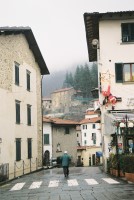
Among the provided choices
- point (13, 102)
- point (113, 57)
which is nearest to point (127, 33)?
point (113, 57)

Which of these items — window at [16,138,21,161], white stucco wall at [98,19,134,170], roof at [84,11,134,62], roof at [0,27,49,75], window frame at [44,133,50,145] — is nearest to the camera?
roof at [84,11,134,62]

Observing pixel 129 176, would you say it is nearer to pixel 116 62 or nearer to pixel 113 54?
pixel 116 62

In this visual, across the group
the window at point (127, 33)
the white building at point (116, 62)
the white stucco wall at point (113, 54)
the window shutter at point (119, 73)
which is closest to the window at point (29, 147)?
the white building at point (116, 62)

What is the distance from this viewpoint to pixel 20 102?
31734mm

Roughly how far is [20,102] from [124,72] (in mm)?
10079

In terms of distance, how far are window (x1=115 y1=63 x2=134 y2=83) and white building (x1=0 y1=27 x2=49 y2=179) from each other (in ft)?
28.7

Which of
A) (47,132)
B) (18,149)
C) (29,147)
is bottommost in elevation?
(18,149)

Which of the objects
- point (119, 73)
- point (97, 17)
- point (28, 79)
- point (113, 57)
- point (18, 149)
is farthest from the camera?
point (28, 79)

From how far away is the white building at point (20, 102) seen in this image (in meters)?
28.2

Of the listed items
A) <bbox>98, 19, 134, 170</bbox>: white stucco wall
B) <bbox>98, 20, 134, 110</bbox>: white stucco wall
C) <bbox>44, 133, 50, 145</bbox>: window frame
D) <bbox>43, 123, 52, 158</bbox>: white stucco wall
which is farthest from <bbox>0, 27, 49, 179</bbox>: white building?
<bbox>44, 133, 50, 145</bbox>: window frame

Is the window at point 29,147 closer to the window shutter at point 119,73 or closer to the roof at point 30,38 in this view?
the roof at point 30,38

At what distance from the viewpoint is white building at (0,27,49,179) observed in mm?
28203

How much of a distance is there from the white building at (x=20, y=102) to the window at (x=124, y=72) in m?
8.76

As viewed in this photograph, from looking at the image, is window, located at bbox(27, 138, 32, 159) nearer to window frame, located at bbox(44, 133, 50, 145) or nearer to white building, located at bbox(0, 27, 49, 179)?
white building, located at bbox(0, 27, 49, 179)
